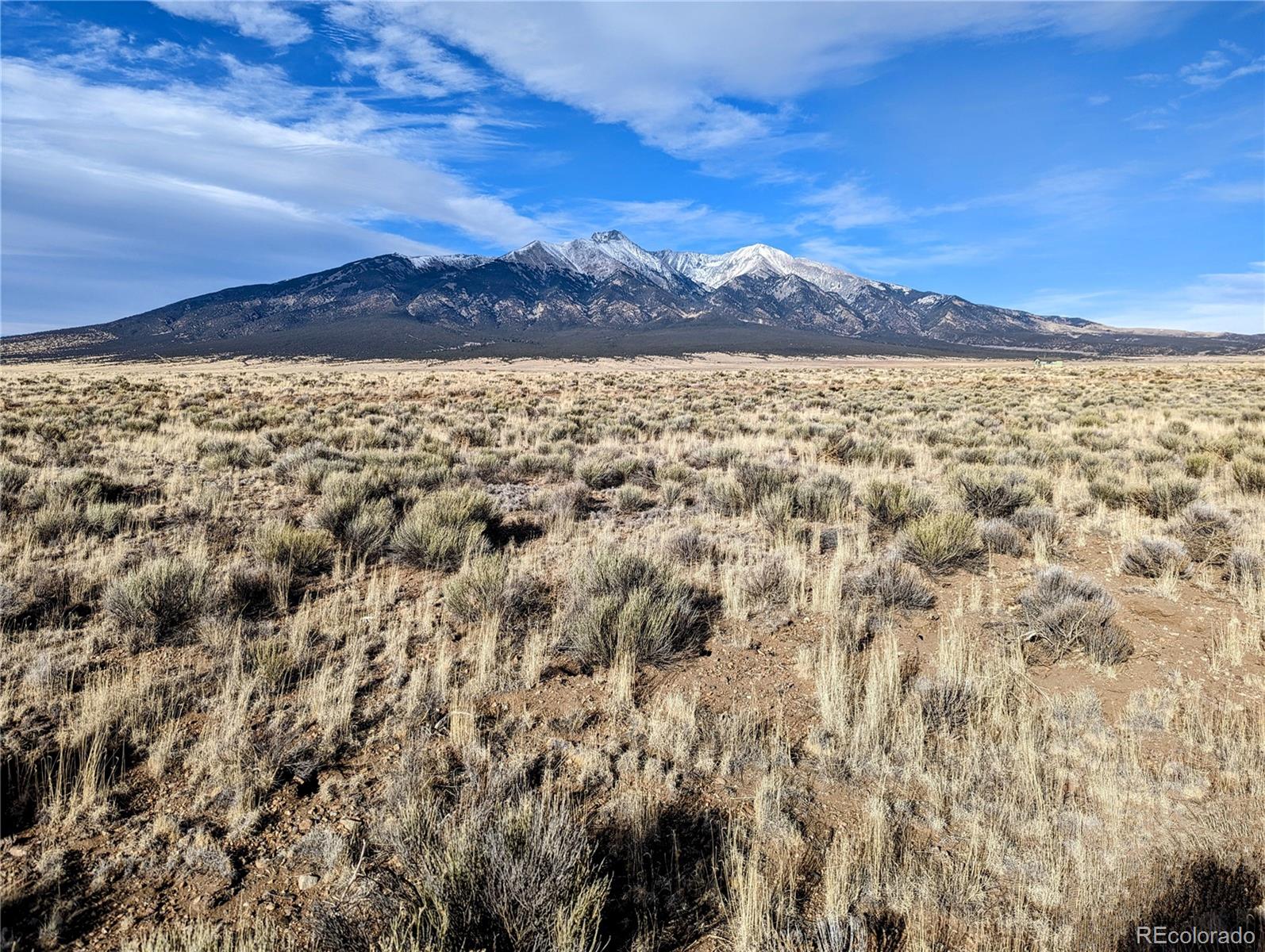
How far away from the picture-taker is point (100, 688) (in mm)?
3689

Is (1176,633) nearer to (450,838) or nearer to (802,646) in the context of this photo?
(802,646)

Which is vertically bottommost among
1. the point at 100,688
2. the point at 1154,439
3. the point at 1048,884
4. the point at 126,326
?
the point at 1048,884

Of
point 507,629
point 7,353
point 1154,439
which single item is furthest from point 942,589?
point 7,353

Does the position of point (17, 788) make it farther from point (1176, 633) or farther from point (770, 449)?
point (770, 449)

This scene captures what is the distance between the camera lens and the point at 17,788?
3000 mm

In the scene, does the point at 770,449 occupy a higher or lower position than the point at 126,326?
lower

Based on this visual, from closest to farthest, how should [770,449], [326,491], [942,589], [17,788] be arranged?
[17,788] < [942,589] < [326,491] < [770,449]

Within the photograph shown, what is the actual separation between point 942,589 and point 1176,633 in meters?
1.76

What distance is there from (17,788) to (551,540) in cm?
483

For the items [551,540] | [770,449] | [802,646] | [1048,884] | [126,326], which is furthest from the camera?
[126,326]

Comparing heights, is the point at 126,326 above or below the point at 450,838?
above

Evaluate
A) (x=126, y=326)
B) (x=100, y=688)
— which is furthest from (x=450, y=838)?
(x=126, y=326)

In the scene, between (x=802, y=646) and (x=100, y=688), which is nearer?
(x=100, y=688)

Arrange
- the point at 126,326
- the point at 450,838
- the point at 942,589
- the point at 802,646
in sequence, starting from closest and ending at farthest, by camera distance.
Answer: the point at 450,838 < the point at 802,646 < the point at 942,589 < the point at 126,326
